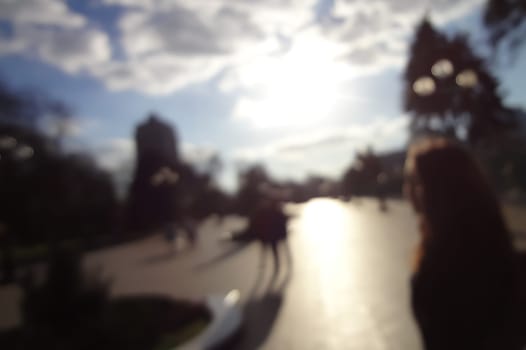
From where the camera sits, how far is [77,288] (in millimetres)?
4773

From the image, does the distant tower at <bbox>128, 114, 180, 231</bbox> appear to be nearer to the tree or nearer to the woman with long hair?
the tree

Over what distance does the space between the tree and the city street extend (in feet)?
2.84

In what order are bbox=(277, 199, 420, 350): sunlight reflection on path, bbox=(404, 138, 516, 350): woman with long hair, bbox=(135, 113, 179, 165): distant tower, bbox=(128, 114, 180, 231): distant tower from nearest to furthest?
bbox=(404, 138, 516, 350): woman with long hair
bbox=(277, 199, 420, 350): sunlight reflection on path
bbox=(135, 113, 179, 165): distant tower
bbox=(128, 114, 180, 231): distant tower

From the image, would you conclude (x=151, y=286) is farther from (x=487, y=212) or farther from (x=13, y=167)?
(x=13, y=167)

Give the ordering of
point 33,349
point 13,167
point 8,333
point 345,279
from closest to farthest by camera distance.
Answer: point 33,349 → point 8,333 → point 345,279 → point 13,167

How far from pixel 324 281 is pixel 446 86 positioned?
4249mm

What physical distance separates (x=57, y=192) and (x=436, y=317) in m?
21.5

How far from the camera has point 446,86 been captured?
364 cm

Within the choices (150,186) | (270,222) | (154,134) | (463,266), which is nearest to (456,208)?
(463,266)

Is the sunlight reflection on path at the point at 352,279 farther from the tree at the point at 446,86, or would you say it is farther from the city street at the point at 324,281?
the tree at the point at 446,86

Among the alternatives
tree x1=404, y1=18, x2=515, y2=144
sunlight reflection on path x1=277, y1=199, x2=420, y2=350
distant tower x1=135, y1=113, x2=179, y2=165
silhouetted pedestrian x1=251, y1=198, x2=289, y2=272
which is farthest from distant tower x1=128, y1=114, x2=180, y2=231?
tree x1=404, y1=18, x2=515, y2=144

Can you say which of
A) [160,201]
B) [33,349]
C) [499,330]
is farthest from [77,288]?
[160,201]

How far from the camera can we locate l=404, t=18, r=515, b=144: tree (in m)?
3.63

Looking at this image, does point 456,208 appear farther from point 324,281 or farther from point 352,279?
point 324,281
